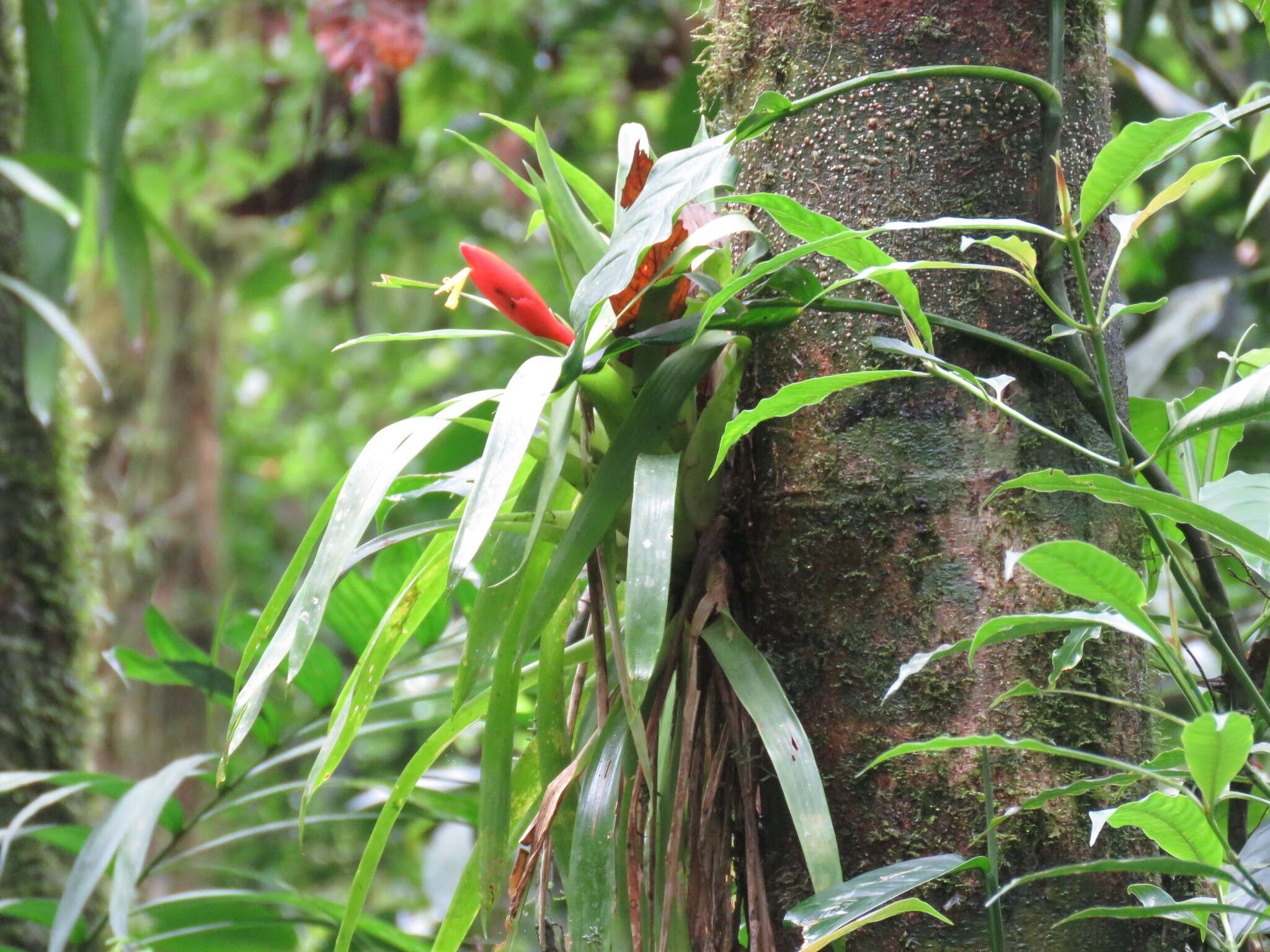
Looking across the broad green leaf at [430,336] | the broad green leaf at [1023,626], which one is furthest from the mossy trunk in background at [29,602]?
the broad green leaf at [1023,626]

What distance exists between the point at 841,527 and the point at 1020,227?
21 centimetres

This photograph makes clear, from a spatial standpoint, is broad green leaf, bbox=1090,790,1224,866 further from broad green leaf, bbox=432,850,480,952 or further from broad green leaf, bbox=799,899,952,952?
broad green leaf, bbox=432,850,480,952

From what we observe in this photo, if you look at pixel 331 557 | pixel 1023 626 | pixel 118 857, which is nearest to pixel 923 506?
pixel 1023 626

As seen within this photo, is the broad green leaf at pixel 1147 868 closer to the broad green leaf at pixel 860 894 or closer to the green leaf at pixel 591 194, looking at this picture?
the broad green leaf at pixel 860 894

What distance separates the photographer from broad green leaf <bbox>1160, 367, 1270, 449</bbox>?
482 millimetres

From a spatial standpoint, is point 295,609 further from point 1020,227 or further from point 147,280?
point 147,280

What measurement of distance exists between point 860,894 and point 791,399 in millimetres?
243

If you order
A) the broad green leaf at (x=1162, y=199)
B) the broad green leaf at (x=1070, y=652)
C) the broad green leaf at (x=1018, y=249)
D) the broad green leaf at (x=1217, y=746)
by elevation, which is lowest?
the broad green leaf at (x=1217, y=746)

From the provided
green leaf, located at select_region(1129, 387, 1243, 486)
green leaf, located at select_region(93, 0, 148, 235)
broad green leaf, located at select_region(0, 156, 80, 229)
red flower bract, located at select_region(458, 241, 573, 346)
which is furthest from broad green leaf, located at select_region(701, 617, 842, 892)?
broad green leaf, located at select_region(0, 156, 80, 229)

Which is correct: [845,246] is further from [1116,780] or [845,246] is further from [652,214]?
[1116,780]

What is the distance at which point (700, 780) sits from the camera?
0.63 m

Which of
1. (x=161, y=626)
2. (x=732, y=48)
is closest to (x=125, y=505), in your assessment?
(x=161, y=626)

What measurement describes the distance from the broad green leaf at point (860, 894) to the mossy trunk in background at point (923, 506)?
7cm

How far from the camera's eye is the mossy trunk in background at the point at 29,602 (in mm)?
1366
